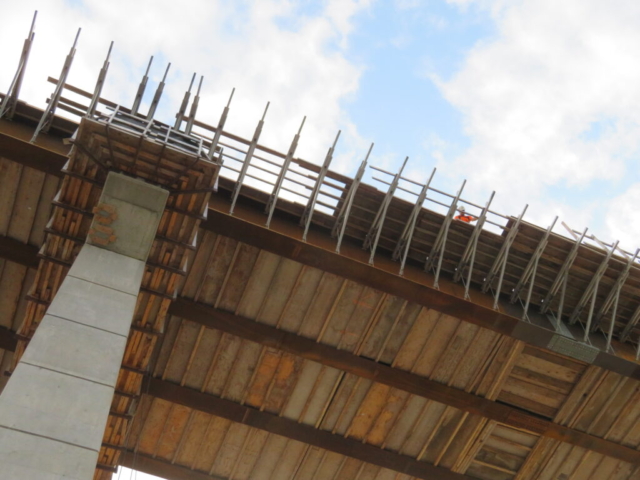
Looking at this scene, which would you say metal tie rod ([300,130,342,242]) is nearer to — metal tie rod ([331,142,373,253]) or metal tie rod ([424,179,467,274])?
metal tie rod ([331,142,373,253])

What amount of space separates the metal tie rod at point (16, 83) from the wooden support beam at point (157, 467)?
29.0 feet

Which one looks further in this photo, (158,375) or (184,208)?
(158,375)

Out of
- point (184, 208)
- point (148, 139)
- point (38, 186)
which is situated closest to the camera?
point (148, 139)

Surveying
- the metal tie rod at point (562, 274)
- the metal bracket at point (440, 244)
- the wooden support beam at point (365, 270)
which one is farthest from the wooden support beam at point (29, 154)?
the metal tie rod at point (562, 274)

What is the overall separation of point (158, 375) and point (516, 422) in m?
8.87

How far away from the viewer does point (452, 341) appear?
1448 centimetres

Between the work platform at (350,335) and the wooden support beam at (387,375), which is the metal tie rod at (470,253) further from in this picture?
the wooden support beam at (387,375)

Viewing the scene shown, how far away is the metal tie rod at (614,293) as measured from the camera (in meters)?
14.1

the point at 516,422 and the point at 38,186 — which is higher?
the point at 38,186

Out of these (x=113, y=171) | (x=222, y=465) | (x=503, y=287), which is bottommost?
(x=222, y=465)

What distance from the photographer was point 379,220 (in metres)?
14.1

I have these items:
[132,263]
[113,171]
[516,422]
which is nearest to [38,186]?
[113,171]

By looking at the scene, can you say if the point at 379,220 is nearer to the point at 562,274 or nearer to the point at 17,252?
the point at 562,274

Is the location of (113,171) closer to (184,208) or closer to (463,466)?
(184,208)
